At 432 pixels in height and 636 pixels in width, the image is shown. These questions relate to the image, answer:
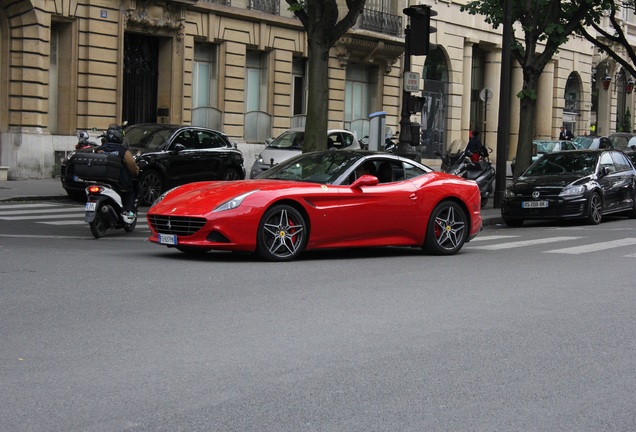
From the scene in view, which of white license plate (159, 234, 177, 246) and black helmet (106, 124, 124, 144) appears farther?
black helmet (106, 124, 124, 144)

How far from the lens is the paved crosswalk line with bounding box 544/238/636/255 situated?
1500cm

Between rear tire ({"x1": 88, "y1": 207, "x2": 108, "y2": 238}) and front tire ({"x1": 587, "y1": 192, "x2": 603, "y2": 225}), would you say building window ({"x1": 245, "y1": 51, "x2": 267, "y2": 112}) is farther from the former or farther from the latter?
rear tire ({"x1": 88, "y1": 207, "x2": 108, "y2": 238})

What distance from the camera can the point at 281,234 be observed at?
12281mm

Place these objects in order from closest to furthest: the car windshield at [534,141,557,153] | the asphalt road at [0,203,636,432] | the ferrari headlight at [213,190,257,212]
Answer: the asphalt road at [0,203,636,432]
the ferrari headlight at [213,190,257,212]
the car windshield at [534,141,557,153]

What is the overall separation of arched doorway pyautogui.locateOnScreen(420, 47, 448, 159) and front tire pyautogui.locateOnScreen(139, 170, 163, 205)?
947 inches

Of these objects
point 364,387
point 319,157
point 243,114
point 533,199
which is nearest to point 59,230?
point 319,157

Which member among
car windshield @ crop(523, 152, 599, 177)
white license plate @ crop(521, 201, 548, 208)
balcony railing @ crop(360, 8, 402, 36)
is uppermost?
balcony railing @ crop(360, 8, 402, 36)

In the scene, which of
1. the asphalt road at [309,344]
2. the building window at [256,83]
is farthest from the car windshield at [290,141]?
the asphalt road at [309,344]

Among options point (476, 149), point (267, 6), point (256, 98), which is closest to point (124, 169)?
point (476, 149)

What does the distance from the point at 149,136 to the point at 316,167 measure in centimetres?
1025

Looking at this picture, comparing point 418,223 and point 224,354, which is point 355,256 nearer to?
point 418,223

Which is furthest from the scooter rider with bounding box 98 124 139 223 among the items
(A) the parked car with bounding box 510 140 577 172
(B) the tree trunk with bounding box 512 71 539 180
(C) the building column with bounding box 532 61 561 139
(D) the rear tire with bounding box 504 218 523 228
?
(C) the building column with bounding box 532 61 561 139

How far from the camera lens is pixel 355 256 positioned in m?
13.6

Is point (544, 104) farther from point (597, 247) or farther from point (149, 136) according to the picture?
point (597, 247)
